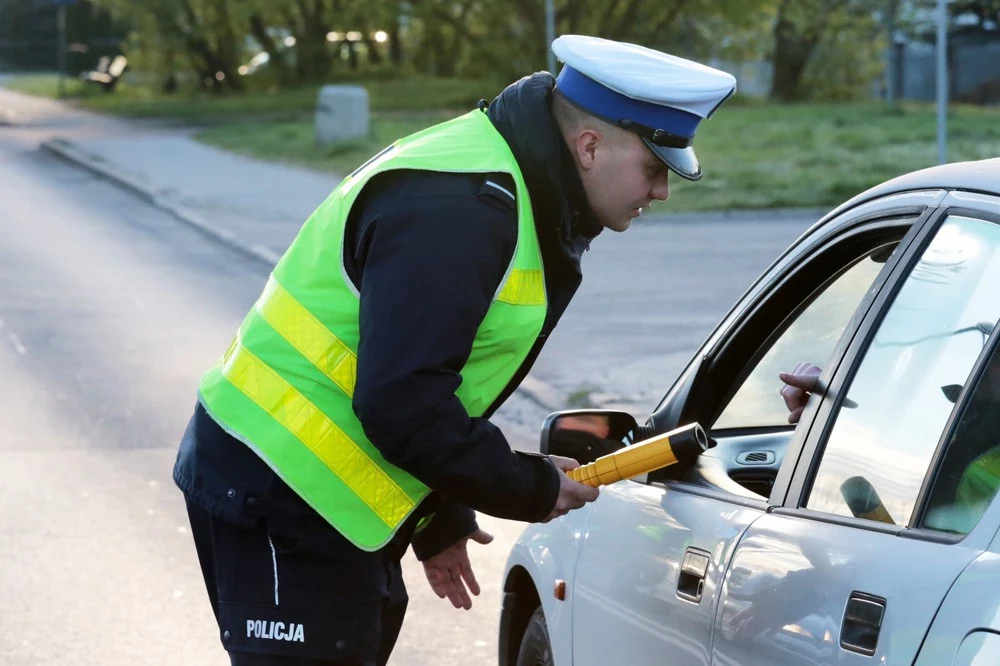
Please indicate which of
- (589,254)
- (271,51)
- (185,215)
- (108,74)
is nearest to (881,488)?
(589,254)

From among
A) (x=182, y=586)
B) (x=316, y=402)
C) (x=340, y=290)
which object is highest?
(x=340, y=290)

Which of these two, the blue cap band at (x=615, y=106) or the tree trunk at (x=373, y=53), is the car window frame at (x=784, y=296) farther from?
the tree trunk at (x=373, y=53)

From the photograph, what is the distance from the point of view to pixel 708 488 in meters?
3.24

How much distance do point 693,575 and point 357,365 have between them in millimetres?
696

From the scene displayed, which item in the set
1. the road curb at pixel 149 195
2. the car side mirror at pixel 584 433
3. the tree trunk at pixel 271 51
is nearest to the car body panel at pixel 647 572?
the car side mirror at pixel 584 433

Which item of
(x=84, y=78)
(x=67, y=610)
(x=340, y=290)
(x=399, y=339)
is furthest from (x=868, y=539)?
(x=84, y=78)

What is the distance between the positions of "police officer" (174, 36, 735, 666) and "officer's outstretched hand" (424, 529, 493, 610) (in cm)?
33

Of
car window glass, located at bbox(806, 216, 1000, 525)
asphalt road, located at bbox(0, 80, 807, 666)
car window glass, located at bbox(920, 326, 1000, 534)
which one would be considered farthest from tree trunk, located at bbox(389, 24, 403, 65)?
car window glass, located at bbox(920, 326, 1000, 534)

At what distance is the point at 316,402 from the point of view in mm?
2980

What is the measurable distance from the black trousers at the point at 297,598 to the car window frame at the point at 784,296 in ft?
2.14

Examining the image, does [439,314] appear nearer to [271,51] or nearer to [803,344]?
[803,344]

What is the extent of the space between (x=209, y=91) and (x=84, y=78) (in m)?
10.6

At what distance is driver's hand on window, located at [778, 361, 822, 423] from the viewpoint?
3.11 metres

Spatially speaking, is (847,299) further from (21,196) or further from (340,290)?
(21,196)
